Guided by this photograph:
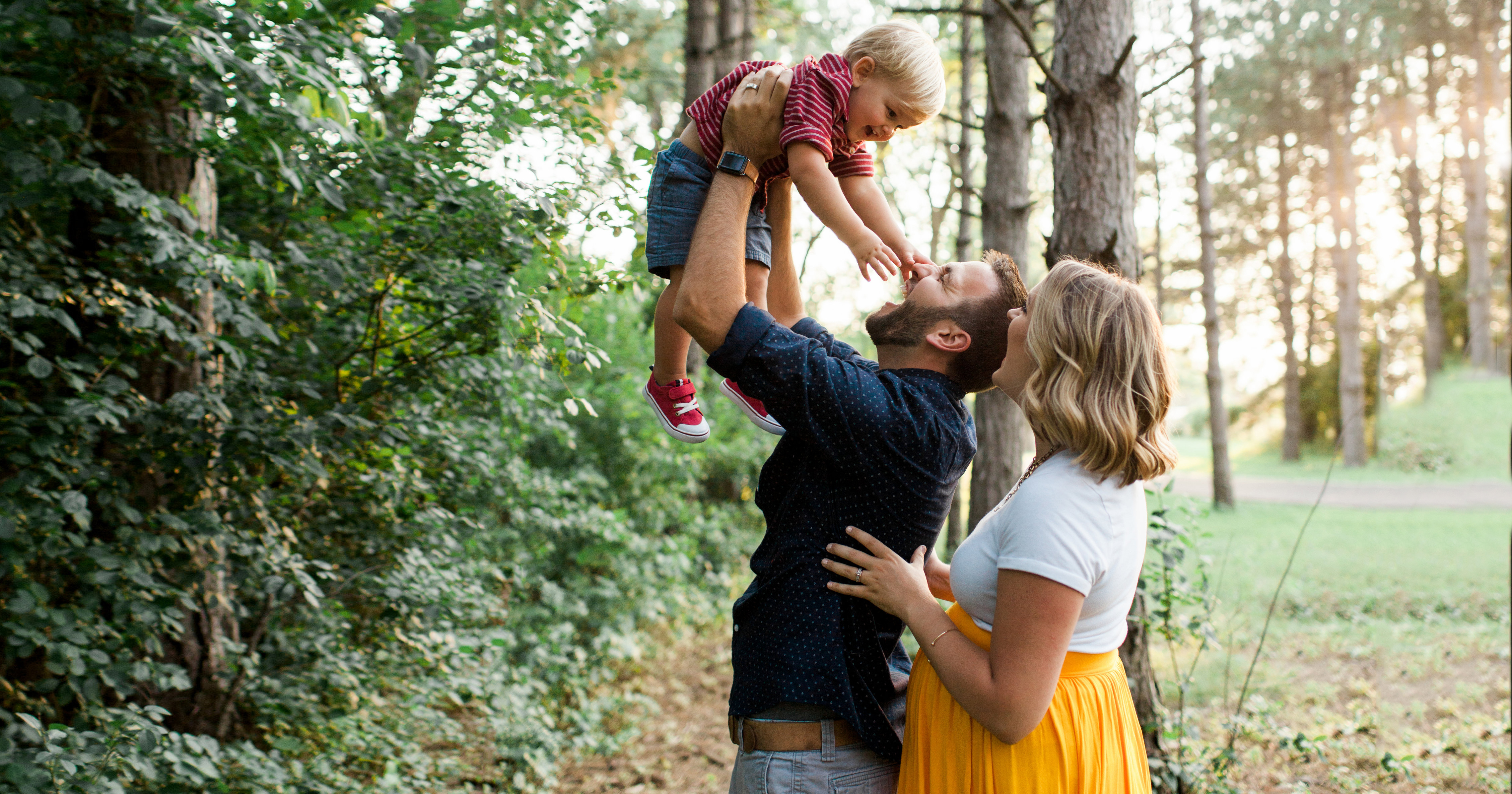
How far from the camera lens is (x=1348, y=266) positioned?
17.7 m

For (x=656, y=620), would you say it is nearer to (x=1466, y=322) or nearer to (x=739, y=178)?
(x=739, y=178)

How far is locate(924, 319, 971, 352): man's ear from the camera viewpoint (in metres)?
1.84

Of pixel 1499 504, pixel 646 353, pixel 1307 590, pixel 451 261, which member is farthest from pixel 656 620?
pixel 1499 504

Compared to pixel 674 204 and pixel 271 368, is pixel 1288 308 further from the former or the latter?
pixel 271 368

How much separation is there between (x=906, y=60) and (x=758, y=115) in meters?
0.49

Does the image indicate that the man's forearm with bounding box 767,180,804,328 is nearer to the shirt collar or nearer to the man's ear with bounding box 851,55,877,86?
the man's ear with bounding box 851,55,877,86

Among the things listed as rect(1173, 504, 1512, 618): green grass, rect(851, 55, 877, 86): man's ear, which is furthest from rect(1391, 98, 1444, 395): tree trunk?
rect(851, 55, 877, 86): man's ear

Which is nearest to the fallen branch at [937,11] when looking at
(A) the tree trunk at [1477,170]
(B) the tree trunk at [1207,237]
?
(B) the tree trunk at [1207,237]

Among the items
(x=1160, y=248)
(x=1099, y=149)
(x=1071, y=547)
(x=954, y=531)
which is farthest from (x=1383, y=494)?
(x=1071, y=547)

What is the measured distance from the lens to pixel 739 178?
5.86 feet

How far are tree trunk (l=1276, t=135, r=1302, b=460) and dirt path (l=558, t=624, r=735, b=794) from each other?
785 inches

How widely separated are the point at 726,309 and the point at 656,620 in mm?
5361

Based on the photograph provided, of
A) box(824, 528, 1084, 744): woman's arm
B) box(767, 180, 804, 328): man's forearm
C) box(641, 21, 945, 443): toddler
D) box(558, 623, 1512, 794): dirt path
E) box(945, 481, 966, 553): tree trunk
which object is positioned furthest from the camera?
box(945, 481, 966, 553): tree trunk

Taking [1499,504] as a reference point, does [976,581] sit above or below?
above
